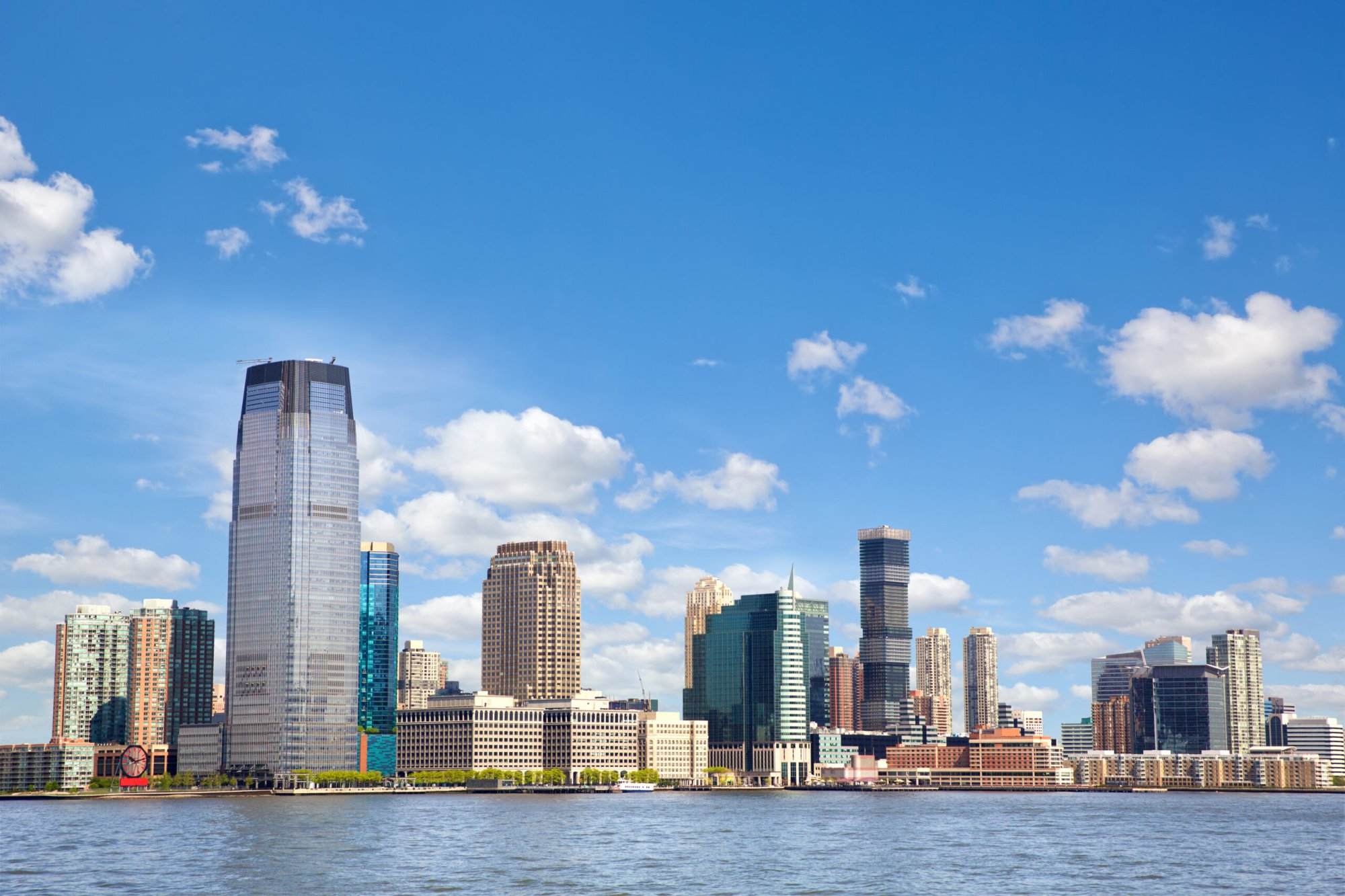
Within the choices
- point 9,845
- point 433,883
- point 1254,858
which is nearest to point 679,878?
point 433,883

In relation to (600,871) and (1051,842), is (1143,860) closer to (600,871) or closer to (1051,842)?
(1051,842)

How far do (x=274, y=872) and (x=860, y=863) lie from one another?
50.2m

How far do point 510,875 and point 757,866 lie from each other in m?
22.9

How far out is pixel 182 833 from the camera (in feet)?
626

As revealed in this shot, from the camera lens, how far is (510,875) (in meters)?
135

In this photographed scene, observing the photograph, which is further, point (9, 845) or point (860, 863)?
point (9, 845)

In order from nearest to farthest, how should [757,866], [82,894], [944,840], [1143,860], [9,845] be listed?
[82,894] → [757,866] → [1143,860] → [9,845] → [944,840]

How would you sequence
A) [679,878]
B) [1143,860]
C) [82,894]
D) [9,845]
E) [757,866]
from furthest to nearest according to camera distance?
[9,845]
[1143,860]
[757,866]
[679,878]
[82,894]

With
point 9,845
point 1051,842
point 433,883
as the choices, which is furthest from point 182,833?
point 1051,842

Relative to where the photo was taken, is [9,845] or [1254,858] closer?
[1254,858]

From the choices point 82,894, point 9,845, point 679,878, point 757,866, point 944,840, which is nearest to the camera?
point 82,894

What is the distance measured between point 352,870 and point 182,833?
61.5 meters

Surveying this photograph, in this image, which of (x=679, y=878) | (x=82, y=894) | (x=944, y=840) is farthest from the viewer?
(x=944, y=840)

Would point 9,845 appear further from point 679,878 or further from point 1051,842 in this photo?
point 1051,842
